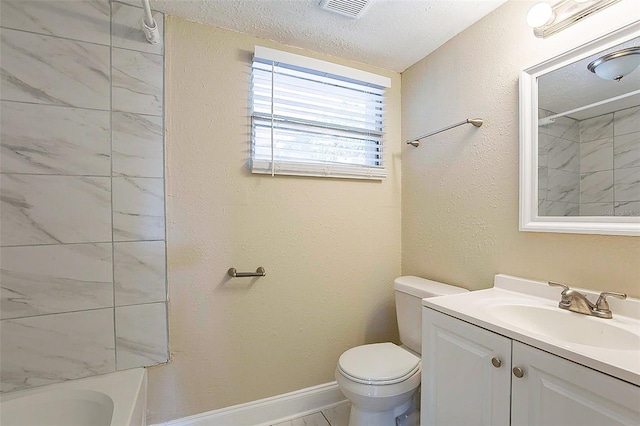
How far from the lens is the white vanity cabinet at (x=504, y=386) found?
683 millimetres

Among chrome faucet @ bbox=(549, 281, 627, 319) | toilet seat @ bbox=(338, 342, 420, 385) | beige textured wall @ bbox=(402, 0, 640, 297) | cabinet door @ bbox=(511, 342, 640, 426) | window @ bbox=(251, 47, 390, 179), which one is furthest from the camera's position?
window @ bbox=(251, 47, 390, 179)

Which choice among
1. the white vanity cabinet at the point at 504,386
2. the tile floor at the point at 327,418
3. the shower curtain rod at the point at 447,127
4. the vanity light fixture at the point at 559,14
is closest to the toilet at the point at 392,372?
the white vanity cabinet at the point at 504,386

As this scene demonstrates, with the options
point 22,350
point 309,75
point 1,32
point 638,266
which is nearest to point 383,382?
point 638,266

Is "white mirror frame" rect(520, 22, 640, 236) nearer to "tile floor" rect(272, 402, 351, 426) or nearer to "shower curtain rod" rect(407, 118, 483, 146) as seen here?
"shower curtain rod" rect(407, 118, 483, 146)

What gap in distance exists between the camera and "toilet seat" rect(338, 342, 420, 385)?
130 centimetres

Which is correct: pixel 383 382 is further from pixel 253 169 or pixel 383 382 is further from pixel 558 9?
pixel 558 9

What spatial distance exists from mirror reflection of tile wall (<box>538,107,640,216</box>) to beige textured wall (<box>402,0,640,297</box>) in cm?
11

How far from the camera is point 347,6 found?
4.38 ft

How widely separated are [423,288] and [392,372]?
45 centimetres

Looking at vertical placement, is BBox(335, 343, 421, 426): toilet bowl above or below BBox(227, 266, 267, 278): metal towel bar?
below

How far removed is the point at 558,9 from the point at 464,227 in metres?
0.98

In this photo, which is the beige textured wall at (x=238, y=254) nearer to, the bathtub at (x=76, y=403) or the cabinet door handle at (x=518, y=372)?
the bathtub at (x=76, y=403)

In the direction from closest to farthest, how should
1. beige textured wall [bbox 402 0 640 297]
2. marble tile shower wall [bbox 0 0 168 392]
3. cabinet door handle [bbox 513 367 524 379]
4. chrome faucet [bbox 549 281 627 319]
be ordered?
cabinet door handle [bbox 513 367 524 379] → chrome faucet [bbox 549 281 627 319] → beige textured wall [bbox 402 0 640 297] → marble tile shower wall [bbox 0 0 168 392]

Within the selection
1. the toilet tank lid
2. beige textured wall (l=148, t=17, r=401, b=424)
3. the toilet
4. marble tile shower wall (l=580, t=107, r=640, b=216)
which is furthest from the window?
marble tile shower wall (l=580, t=107, r=640, b=216)
